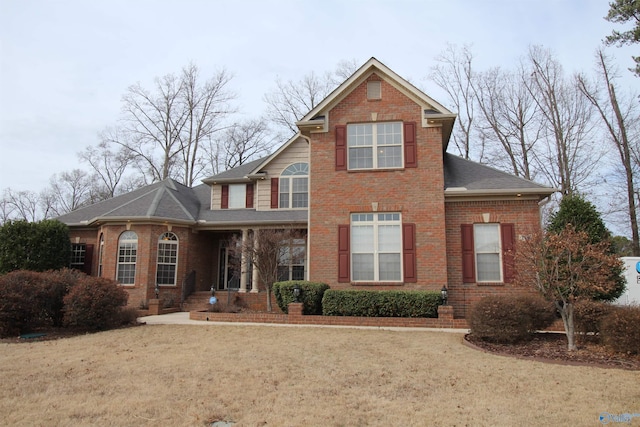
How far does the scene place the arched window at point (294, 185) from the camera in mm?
18703

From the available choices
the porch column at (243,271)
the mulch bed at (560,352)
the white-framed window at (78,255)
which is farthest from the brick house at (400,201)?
the white-framed window at (78,255)

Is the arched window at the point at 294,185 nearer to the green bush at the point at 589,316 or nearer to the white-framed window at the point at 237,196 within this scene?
the white-framed window at the point at 237,196

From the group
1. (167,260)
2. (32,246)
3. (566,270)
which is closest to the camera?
(566,270)

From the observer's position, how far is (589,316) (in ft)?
30.6

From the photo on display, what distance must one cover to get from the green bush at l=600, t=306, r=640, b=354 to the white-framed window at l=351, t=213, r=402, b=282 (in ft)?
20.3

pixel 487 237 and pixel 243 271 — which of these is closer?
pixel 487 237

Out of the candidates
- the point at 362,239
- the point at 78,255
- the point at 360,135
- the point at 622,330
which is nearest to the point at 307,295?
the point at 362,239

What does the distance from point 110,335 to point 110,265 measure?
7536mm

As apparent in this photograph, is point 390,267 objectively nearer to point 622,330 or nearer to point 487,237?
point 487,237

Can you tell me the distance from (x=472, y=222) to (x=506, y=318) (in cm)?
568

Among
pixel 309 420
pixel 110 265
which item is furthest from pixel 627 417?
pixel 110 265

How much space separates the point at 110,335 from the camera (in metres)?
10.5

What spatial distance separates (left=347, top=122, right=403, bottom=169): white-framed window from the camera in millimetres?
14539

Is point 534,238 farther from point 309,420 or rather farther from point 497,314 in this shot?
point 309,420
